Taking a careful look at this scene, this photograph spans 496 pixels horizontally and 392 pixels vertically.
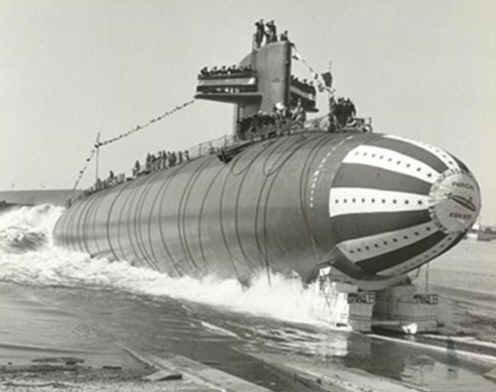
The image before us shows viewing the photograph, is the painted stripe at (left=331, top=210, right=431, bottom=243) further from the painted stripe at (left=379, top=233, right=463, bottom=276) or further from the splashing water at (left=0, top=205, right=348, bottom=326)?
the splashing water at (left=0, top=205, right=348, bottom=326)

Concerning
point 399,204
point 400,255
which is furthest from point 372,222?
point 400,255

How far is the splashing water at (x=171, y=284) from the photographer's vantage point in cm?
1648

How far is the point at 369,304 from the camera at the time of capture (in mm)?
15484

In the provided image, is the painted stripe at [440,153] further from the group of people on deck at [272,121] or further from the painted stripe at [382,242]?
the group of people on deck at [272,121]

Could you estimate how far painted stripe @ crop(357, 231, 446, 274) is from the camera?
14977 mm

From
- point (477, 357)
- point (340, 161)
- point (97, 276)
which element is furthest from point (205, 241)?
point (477, 357)

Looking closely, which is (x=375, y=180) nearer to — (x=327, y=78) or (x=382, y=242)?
(x=382, y=242)

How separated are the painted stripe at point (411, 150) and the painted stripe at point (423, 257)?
1767 mm

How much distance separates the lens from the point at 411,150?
1523 cm

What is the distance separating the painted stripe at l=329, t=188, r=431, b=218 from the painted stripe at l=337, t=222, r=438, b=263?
0.56 metres

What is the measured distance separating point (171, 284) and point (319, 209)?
10582mm

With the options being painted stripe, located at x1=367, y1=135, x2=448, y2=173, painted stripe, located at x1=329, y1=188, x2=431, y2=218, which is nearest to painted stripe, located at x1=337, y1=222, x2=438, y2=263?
painted stripe, located at x1=329, y1=188, x2=431, y2=218

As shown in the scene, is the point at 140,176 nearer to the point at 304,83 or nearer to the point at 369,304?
the point at 304,83

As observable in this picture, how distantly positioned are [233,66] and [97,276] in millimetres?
12137
